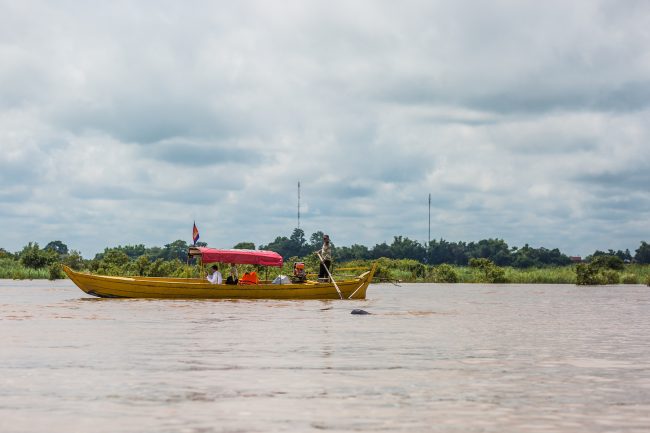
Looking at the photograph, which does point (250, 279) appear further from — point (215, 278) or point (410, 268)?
point (410, 268)

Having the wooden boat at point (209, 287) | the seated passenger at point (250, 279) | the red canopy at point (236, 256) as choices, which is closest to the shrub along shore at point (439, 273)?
the wooden boat at point (209, 287)

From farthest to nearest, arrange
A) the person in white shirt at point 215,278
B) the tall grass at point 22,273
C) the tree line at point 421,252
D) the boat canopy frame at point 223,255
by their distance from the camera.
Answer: the tree line at point 421,252, the tall grass at point 22,273, the boat canopy frame at point 223,255, the person in white shirt at point 215,278

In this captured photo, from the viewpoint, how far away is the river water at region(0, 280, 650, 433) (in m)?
9.13

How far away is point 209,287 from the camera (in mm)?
32719

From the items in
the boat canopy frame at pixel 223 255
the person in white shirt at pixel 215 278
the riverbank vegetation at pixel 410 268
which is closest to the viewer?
the person in white shirt at pixel 215 278

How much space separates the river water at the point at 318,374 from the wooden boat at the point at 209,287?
25.0 ft

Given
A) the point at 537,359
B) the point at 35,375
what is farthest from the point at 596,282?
the point at 35,375

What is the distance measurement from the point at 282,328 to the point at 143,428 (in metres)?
12.7

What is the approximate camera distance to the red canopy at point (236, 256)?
33875mm

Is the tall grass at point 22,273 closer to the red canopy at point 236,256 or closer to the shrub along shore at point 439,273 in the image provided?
the shrub along shore at point 439,273

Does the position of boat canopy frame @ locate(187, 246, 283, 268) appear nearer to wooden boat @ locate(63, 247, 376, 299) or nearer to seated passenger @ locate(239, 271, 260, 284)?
wooden boat @ locate(63, 247, 376, 299)

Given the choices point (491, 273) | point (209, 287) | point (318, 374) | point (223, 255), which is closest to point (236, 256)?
point (223, 255)

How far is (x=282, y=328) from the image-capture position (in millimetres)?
21281

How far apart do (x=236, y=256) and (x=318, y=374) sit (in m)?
21.8
